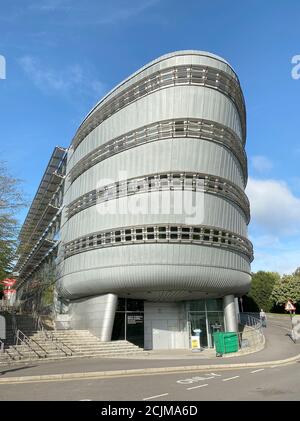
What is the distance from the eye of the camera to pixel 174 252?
27.8 m

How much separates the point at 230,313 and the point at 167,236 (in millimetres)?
8970

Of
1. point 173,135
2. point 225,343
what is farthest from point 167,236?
point 225,343

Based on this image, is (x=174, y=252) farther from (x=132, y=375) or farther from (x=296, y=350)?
(x=132, y=375)

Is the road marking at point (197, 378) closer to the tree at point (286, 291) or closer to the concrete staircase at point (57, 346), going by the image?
the concrete staircase at point (57, 346)

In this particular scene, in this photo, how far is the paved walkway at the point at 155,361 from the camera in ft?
53.0

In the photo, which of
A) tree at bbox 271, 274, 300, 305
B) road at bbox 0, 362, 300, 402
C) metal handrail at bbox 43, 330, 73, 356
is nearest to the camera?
road at bbox 0, 362, 300, 402

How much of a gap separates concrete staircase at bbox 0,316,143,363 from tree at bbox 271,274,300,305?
39.1 m

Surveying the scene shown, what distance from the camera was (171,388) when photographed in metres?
11.3

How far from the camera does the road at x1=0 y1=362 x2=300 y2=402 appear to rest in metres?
9.79

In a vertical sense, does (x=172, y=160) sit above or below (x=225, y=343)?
above

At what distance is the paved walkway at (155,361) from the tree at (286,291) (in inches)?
1033

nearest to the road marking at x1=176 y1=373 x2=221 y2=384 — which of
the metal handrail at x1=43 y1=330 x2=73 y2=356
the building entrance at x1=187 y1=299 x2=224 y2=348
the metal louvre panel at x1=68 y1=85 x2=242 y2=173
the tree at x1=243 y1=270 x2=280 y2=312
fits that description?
the metal handrail at x1=43 y1=330 x2=73 y2=356

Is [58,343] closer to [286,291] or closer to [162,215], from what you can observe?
[162,215]

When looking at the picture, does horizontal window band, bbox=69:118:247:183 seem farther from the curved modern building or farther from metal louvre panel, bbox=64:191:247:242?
metal louvre panel, bbox=64:191:247:242
